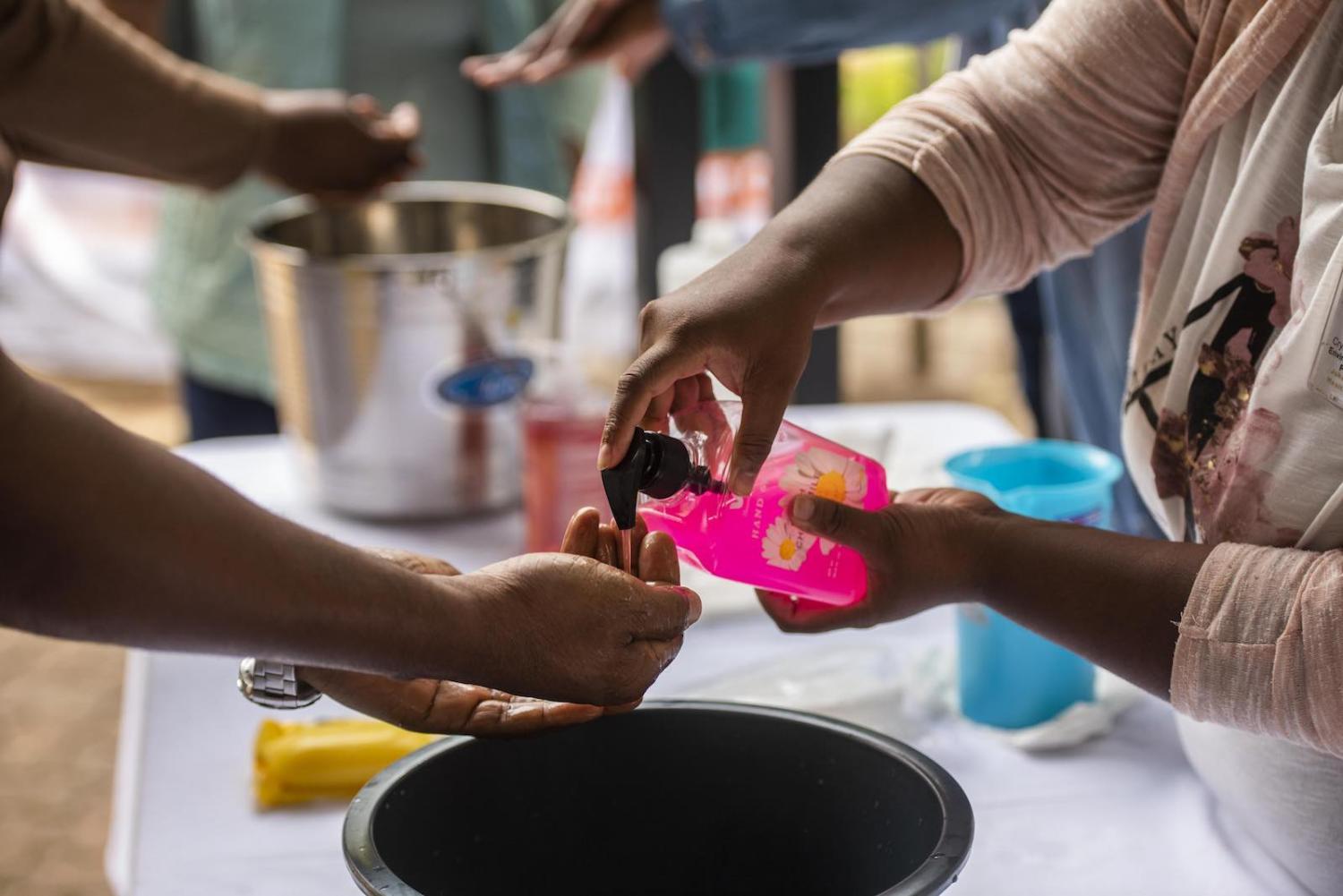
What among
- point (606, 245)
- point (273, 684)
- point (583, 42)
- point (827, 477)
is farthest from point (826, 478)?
point (606, 245)

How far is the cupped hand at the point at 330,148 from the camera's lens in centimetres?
169

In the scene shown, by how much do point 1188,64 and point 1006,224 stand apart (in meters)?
0.16

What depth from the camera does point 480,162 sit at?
8.20ft

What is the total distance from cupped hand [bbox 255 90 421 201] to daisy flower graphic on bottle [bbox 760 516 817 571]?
1.01 m

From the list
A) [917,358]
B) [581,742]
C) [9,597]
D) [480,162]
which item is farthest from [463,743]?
[917,358]

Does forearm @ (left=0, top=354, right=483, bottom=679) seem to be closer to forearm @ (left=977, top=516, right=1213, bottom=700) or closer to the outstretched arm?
forearm @ (left=977, top=516, right=1213, bottom=700)

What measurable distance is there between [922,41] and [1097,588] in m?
1.04

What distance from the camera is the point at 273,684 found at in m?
0.79


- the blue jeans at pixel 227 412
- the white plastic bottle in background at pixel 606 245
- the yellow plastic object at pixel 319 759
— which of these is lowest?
the white plastic bottle in background at pixel 606 245

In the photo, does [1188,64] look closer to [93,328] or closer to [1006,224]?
[1006,224]

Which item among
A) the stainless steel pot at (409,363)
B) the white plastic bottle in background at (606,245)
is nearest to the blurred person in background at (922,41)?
the stainless steel pot at (409,363)

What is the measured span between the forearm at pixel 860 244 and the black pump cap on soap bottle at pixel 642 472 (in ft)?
0.48

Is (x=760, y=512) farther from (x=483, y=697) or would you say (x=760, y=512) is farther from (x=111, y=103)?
(x=111, y=103)

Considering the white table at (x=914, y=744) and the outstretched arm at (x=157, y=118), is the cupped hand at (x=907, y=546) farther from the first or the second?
the outstretched arm at (x=157, y=118)
